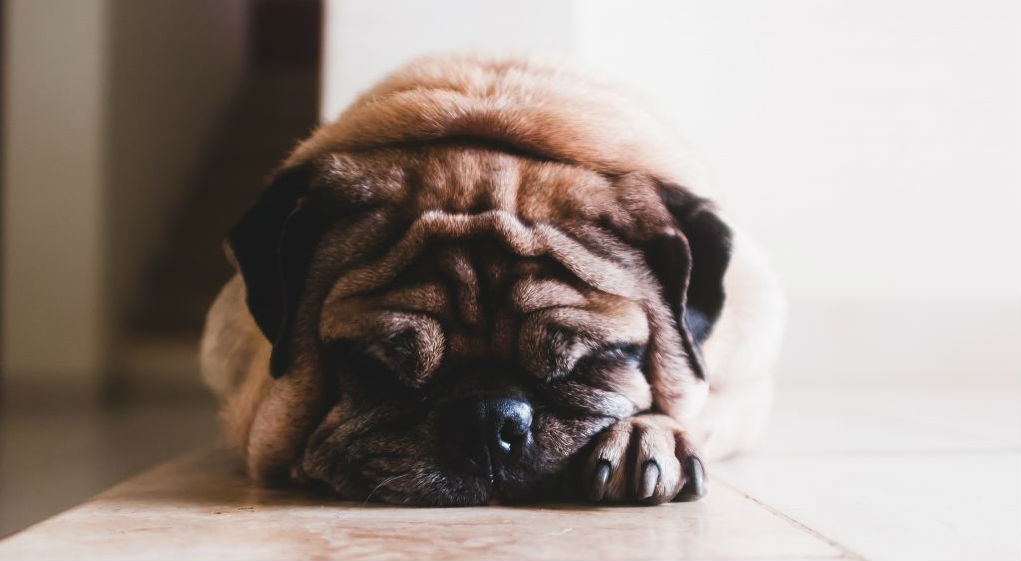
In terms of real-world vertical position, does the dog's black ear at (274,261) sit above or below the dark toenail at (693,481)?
above

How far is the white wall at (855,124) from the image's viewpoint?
12.0 feet

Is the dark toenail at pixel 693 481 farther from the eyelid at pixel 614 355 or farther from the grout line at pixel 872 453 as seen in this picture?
the grout line at pixel 872 453

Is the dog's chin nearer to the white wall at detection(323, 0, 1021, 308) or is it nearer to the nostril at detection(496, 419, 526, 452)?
the nostril at detection(496, 419, 526, 452)

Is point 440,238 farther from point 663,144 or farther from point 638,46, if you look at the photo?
point 638,46

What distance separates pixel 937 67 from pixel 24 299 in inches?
185

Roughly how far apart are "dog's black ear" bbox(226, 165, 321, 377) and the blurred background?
2.62ft

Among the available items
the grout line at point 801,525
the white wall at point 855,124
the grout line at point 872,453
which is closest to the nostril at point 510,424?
the grout line at point 801,525

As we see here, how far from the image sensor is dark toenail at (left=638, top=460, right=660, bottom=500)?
58.6 inches

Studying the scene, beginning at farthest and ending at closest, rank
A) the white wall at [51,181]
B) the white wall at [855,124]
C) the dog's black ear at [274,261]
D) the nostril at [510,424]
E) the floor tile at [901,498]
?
1. the white wall at [51,181]
2. the white wall at [855,124]
3. the dog's black ear at [274,261]
4. the nostril at [510,424]
5. the floor tile at [901,498]

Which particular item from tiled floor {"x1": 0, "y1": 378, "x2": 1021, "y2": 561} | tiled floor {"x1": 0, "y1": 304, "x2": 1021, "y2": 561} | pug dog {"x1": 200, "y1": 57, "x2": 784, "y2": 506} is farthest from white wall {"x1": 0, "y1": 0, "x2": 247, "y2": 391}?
pug dog {"x1": 200, "y1": 57, "x2": 784, "y2": 506}

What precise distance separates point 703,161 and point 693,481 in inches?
44.1

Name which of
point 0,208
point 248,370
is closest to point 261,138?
point 0,208

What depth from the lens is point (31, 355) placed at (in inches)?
206

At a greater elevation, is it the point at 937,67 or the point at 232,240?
the point at 937,67
